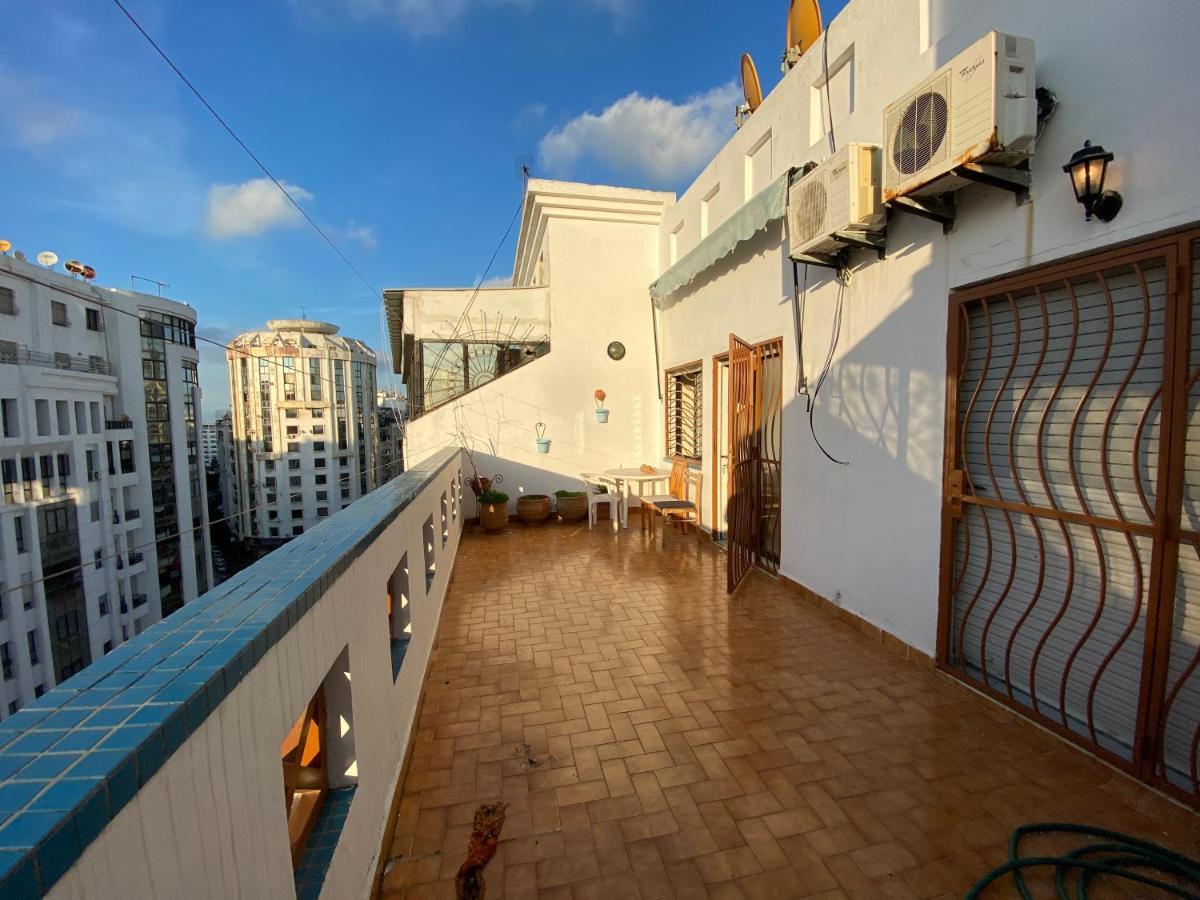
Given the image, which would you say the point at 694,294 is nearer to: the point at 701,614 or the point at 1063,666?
the point at 701,614

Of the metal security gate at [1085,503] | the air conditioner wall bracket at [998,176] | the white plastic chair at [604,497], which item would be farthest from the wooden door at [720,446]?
the air conditioner wall bracket at [998,176]

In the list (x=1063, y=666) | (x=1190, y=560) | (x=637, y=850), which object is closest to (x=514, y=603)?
(x=637, y=850)

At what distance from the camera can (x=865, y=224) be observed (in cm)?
356

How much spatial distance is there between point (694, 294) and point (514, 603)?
497cm

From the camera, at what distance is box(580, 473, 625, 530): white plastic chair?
8.02 metres

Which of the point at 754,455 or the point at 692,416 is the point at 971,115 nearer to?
the point at 754,455

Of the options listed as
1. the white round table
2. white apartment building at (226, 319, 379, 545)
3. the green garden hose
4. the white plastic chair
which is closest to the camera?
the green garden hose

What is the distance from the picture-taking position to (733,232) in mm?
5508

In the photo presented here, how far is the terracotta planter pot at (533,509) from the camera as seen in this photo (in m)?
8.27

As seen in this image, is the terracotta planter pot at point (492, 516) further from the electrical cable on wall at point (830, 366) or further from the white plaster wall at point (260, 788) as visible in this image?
the white plaster wall at point (260, 788)

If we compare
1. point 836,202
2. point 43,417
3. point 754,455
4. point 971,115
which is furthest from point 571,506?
point 43,417

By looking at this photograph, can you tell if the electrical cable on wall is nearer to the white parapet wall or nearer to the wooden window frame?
the wooden window frame

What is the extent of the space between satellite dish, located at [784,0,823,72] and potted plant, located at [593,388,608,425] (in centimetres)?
497

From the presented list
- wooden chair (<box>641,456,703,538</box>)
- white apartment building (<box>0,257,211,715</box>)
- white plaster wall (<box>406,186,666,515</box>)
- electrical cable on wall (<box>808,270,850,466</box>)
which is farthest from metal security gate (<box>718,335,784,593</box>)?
white apartment building (<box>0,257,211,715</box>)
